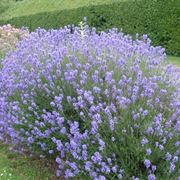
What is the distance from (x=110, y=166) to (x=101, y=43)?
2.00 meters

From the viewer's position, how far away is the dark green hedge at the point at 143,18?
506 inches

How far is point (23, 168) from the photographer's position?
5000mm

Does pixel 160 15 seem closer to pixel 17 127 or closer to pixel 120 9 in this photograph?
pixel 120 9

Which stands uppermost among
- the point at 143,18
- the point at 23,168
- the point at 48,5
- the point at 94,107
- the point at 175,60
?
the point at 94,107

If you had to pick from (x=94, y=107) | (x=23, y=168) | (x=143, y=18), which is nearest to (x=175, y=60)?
(x=143, y=18)

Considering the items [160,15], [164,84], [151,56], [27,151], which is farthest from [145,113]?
[160,15]

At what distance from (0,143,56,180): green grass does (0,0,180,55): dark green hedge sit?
8719mm

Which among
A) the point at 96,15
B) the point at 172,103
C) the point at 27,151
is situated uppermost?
the point at 172,103

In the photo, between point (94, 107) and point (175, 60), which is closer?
point (94, 107)

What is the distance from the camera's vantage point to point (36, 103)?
473 cm

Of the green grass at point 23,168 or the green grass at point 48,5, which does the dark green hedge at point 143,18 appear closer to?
the green grass at point 48,5

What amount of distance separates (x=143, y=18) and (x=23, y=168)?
33.1 feet

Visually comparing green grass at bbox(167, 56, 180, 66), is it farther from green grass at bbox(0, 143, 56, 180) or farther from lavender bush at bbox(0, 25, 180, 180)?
green grass at bbox(0, 143, 56, 180)

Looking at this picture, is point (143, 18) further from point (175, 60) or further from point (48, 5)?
point (48, 5)
